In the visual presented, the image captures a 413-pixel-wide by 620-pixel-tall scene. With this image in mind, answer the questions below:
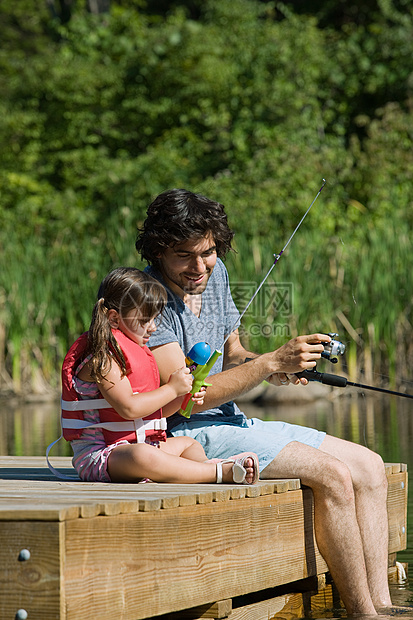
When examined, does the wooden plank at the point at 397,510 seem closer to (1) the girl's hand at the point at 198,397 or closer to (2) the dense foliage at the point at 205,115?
(1) the girl's hand at the point at 198,397

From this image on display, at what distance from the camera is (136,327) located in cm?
290

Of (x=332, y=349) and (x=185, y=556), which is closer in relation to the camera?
(x=185, y=556)

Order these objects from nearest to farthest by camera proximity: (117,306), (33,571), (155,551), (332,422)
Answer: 1. (33,571)
2. (155,551)
3. (117,306)
4. (332,422)

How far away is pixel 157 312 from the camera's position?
289 centimetres

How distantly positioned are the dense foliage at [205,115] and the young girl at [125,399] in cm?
740

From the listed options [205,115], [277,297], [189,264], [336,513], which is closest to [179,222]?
[189,264]

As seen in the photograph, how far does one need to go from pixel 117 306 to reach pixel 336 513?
916 millimetres

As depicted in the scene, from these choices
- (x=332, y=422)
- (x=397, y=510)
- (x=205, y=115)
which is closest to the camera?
(x=397, y=510)

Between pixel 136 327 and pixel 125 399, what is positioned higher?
pixel 136 327

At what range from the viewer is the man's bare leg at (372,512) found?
3008 millimetres

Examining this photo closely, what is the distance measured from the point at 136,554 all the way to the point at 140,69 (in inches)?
573

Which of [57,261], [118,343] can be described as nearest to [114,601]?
[118,343]

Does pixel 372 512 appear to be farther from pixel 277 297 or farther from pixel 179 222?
pixel 277 297

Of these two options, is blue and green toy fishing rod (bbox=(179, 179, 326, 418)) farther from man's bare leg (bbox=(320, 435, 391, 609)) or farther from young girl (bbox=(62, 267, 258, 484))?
man's bare leg (bbox=(320, 435, 391, 609))
